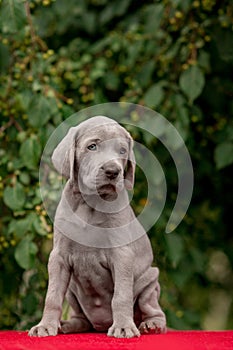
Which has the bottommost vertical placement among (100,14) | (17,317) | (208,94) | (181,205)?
(17,317)

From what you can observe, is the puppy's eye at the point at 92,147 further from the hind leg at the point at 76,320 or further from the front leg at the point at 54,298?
the hind leg at the point at 76,320

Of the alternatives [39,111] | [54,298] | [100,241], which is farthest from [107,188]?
[39,111]

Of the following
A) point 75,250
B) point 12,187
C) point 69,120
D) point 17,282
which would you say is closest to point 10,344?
point 75,250

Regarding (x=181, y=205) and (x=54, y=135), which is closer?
(x=54, y=135)

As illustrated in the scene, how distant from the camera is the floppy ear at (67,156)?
2922 mm

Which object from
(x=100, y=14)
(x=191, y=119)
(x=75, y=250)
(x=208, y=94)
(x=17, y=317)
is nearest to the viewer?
(x=75, y=250)

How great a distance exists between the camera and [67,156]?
2.95m

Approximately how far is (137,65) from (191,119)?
51 cm

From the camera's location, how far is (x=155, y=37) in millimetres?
4730

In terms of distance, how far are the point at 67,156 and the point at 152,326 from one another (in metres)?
0.76

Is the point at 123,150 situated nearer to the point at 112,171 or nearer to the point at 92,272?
the point at 112,171

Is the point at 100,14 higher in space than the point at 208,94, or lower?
higher

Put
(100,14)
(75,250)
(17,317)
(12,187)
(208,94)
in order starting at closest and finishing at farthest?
(75,250)
(12,187)
(17,317)
(208,94)
(100,14)

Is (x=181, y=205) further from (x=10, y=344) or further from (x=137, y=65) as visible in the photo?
(x=10, y=344)
